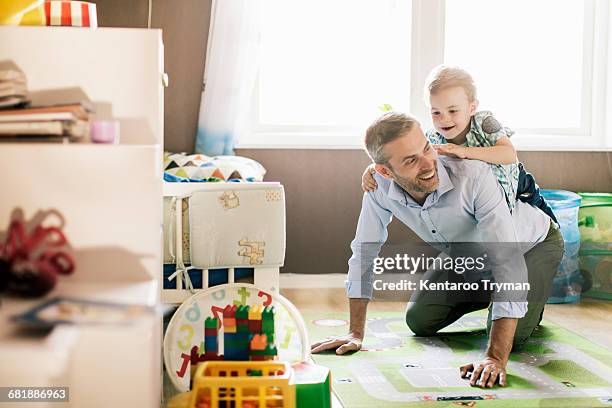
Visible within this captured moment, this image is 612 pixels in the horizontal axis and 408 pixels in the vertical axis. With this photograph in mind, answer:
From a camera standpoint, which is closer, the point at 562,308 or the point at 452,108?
the point at 452,108

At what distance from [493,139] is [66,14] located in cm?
151

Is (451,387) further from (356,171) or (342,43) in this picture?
(342,43)

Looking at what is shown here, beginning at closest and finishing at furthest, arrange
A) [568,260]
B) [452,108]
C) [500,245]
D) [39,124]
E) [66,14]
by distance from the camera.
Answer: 1. [39,124]
2. [66,14]
3. [500,245]
4. [452,108]
5. [568,260]

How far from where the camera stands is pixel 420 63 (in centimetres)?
353

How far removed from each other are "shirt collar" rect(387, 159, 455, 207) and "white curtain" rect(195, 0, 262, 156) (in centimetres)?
120

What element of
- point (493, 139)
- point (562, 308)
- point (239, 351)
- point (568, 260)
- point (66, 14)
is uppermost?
point (66, 14)

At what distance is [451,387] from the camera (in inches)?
79.2

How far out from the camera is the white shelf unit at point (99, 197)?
1205 mm

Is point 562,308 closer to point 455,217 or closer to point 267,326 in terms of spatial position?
point 455,217

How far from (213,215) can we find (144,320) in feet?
4.30

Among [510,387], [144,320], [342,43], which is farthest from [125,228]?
[342,43]

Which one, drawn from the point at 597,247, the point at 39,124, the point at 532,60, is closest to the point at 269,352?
the point at 39,124

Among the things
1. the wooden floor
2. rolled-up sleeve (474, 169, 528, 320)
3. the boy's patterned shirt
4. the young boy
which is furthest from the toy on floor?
the wooden floor

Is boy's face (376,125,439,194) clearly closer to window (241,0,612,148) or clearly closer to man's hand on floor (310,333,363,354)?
man's hand on floor (310,333,363,354)
